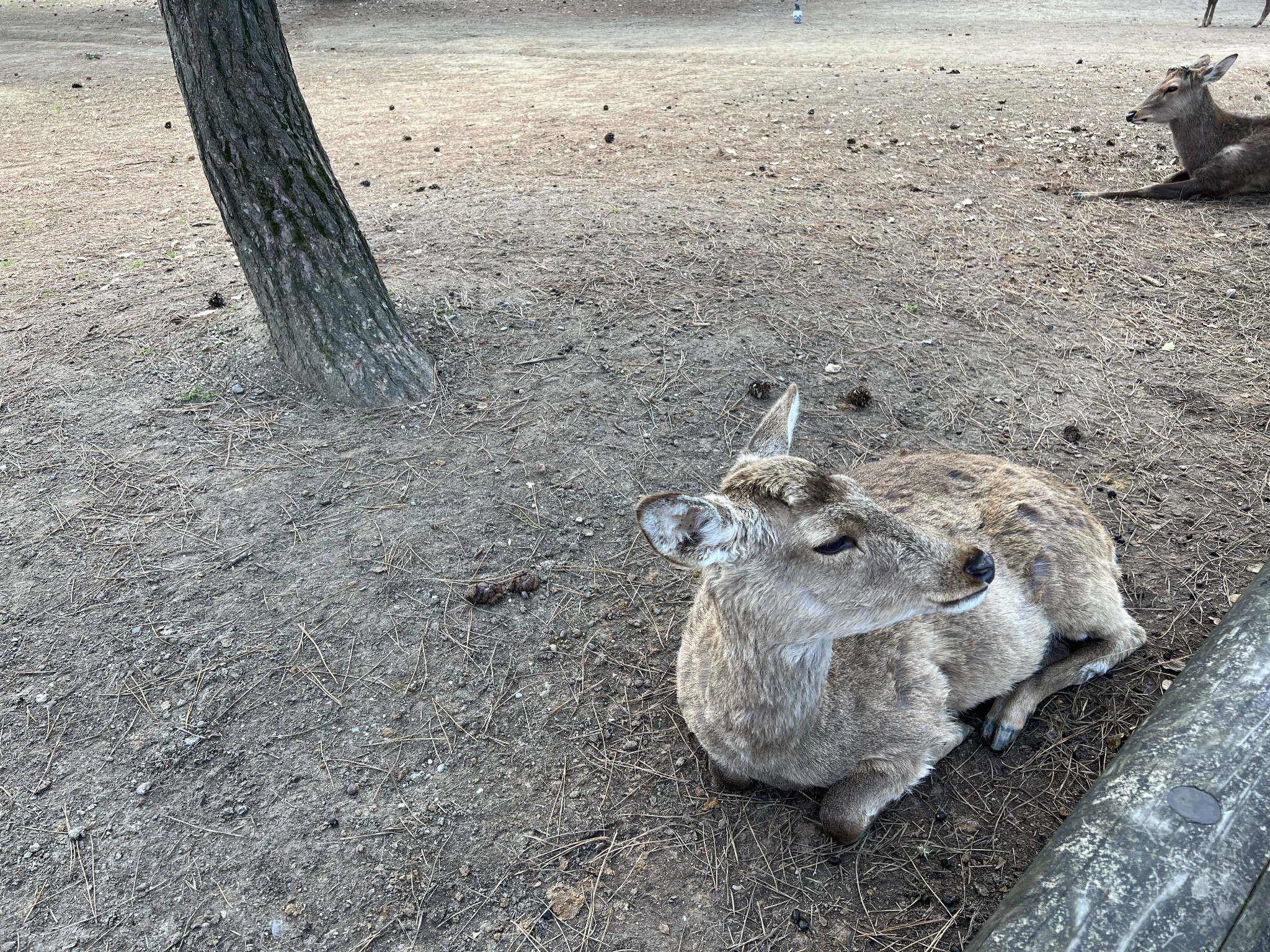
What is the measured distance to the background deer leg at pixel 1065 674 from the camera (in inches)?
145

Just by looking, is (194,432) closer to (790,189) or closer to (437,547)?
(437,547)

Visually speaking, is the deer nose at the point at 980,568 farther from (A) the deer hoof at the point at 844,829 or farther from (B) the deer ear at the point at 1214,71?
(B) the deer ear at the point at 1214,71

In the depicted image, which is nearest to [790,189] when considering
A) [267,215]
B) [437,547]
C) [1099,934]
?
[267,215]

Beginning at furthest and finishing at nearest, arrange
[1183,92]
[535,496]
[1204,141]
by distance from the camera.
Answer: [1183,92] < [1204,141] < [535,496]

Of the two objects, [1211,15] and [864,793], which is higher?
[1211,15]

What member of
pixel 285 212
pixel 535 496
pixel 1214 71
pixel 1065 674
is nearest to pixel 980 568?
pixel 1065 674

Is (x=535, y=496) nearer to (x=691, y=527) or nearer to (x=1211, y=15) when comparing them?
(x=691, y=527)

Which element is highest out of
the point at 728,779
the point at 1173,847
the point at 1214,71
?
the point at 1214,71

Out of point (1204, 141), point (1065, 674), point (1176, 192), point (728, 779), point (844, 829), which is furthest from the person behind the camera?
point (1204, 141)

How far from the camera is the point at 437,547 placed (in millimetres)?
4488

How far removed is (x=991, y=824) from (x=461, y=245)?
20.4ft

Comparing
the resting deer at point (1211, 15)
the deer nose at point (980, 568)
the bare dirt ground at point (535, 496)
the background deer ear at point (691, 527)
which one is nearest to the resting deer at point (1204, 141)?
the bare dirt ground at point (535, 496)

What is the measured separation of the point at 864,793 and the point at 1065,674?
51.7 inches

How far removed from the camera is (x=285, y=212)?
200 inches
